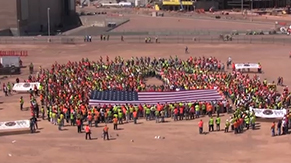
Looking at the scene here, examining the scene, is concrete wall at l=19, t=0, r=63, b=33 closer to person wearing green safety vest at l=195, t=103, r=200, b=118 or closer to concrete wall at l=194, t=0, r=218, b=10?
concrete wall at l=194, t=0, r=218, b=10

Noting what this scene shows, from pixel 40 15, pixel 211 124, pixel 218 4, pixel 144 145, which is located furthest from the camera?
pixel 218 4

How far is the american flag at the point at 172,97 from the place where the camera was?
103ft

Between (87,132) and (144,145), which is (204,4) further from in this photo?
(144,145)

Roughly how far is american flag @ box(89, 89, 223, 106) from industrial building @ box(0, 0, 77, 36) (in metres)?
46.4

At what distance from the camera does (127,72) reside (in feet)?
131

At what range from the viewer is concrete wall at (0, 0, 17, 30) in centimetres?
7562

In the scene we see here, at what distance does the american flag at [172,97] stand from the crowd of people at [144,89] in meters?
0.77

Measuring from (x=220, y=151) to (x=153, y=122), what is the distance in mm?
6166

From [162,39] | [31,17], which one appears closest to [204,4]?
[31,17]

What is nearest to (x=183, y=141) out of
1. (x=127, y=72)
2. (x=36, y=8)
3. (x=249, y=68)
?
(x=127, y=72)

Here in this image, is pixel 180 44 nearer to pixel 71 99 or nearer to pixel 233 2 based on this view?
pixel 71 99

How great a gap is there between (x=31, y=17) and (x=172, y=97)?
2183 inches

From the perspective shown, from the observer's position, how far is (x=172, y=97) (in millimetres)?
32188

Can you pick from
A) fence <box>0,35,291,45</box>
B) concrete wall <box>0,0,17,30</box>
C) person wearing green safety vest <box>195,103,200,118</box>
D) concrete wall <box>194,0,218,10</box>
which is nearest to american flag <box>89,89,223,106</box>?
person wearing green safety vest <box>195,103,200,118</box>
